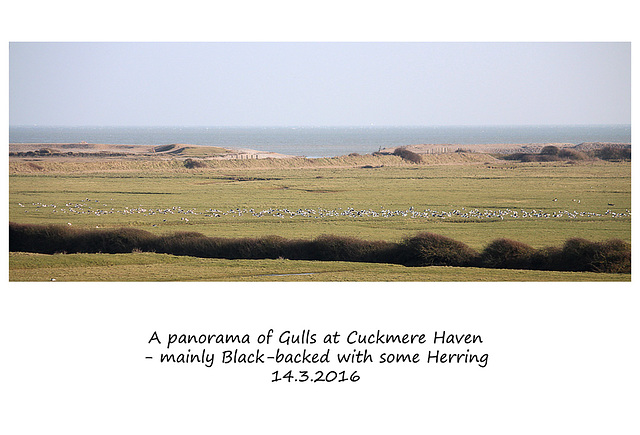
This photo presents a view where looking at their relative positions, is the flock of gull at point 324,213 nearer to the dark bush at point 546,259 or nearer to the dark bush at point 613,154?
the dark bush at point 546,259

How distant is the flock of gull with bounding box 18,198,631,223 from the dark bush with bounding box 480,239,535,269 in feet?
38.2

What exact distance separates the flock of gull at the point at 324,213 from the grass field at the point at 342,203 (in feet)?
0.24

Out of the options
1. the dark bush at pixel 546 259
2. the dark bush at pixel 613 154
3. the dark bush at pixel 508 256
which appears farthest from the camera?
the dark bush at pixel 613 154

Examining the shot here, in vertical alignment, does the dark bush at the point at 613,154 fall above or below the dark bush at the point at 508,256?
above

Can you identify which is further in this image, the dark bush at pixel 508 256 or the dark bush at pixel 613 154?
the dark bush at pixel 613 154

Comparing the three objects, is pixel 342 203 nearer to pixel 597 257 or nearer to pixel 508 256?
pixel 508 256

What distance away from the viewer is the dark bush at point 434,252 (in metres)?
30.8

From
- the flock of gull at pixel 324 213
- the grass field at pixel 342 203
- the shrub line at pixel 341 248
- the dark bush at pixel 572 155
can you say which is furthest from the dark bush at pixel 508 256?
the dark bush at pixel 572 155

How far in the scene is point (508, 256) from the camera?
102ft

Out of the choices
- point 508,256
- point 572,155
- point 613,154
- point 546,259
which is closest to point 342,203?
point 508,256

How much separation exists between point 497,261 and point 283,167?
57255 mm
